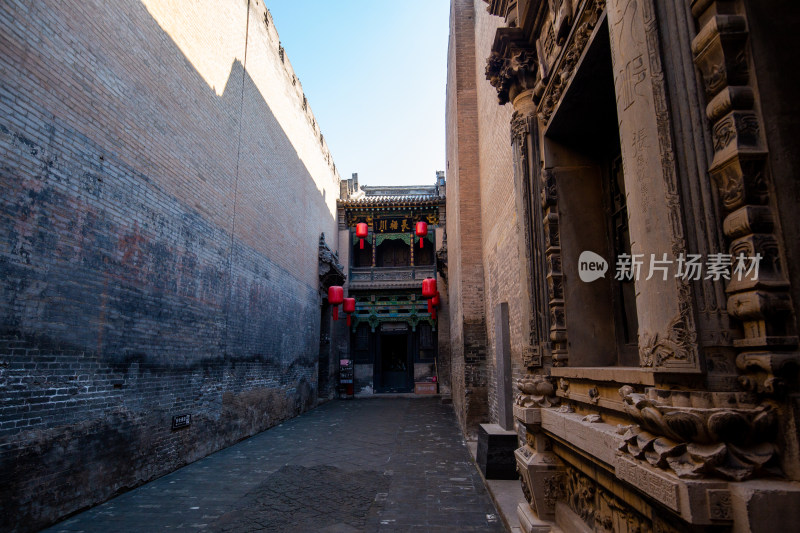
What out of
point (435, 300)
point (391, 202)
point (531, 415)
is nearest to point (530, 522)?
point (531, 415)

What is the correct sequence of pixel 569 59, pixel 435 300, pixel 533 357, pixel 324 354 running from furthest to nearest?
pixel 435 300 → pixel 324 354 → pixel 533 357 → pixel 569 59

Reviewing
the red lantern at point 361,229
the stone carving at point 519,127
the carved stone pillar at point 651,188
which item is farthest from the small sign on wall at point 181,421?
the red lantern at point 361,229

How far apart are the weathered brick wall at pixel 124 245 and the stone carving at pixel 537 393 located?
4637 mm

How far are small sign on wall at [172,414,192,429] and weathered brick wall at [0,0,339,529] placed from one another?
0.41ft

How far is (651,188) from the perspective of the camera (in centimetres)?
179

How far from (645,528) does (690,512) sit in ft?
2.13

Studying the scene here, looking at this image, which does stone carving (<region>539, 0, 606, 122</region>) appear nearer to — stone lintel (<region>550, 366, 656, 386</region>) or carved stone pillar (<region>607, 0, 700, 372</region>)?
carved stone pillar (<region>607, 0, 700, 372</region>)

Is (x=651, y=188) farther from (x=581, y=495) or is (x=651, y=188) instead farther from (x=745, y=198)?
(x=581, y=495)

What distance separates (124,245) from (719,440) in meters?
6.52

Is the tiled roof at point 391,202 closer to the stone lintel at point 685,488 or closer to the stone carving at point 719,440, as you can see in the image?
the stone lintel at point 685,488

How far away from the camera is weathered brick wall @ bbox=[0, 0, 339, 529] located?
14.4ft

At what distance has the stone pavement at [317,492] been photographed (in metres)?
4.59

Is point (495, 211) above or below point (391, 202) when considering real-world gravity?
below

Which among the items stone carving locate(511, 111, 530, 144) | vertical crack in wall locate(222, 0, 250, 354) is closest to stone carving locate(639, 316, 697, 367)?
stone carving locate(511, 111, 530, 144)
